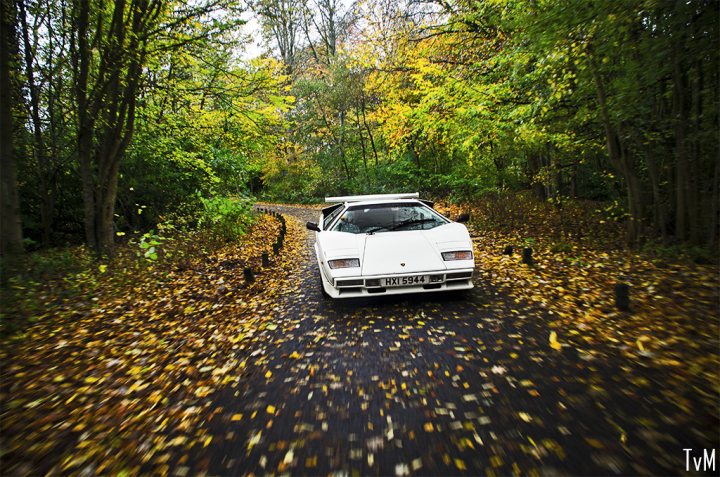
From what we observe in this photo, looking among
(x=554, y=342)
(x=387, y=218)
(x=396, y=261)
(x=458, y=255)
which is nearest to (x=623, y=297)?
(x=554, y=342)

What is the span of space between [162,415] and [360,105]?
21935mm

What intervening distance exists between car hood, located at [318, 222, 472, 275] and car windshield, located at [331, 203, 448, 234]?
242mm

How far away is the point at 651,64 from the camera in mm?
4828

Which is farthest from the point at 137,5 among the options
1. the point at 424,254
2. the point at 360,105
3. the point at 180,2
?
the point at 360,105

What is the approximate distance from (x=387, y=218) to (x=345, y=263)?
52.6 inches

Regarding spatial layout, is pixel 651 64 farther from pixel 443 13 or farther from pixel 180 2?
pixel 180 2

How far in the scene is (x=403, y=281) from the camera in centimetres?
439

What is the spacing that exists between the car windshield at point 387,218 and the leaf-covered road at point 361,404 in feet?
4.88

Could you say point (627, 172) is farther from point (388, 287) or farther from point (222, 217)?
point (222, 217)

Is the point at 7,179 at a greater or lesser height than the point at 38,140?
lesser

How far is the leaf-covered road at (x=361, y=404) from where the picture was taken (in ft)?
6.96

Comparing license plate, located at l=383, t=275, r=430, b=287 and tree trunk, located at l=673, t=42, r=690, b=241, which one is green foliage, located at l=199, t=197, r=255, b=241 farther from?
tree trunk, located at l=673, t=42, r=690, b=241

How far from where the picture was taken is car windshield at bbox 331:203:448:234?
5.21 m

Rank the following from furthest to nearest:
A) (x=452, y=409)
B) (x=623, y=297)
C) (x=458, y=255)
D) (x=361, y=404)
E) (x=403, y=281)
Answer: (x=458, y=255) → (x=403, y=281) → (x=623, y=297) → (x=361, y=404) → (x=452, y=409)
